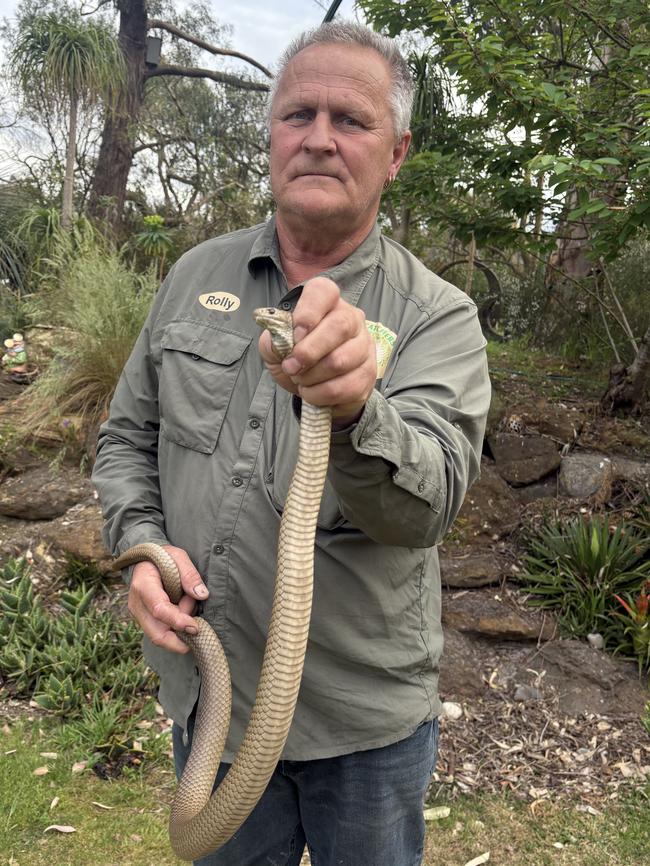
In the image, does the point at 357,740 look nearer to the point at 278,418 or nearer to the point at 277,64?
the point at 278,418

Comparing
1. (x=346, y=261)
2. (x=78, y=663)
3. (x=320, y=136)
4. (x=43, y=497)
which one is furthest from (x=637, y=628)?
(x=43, y=497)

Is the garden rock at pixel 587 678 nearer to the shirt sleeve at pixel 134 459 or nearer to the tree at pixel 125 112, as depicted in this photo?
the shirt sleeve at pixel 134 459

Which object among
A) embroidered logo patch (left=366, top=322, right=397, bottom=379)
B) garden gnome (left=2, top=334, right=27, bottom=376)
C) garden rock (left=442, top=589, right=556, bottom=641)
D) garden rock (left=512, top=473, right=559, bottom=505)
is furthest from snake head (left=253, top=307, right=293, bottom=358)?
garden gnome (left=2, top=334, right=27, bottom=376)

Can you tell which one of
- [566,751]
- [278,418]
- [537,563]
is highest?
[278,418]

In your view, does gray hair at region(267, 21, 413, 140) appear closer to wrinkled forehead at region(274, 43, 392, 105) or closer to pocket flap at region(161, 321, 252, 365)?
wrinkled forehead at region(274, 43, 392, 105)

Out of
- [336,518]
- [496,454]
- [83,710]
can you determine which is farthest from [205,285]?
[496,454]

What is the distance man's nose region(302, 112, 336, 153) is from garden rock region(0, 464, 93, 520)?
14.8ft

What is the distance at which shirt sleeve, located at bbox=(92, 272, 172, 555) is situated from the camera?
2.07 m

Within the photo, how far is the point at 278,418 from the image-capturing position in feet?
6.15

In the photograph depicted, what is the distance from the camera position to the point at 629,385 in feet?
21.6

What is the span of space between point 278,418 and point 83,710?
→ 123 inches

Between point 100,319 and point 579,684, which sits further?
point 100,319

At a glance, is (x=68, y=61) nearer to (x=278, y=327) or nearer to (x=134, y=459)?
(x=134, y=459)

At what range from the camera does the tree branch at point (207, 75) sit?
1436 centimetres
